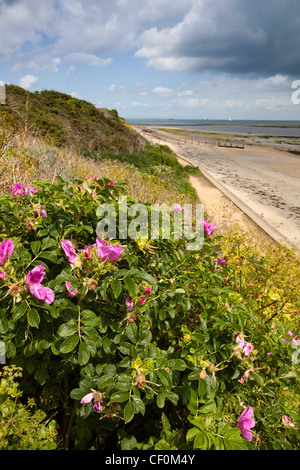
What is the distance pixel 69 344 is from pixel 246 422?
92cm

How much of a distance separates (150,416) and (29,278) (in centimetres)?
129

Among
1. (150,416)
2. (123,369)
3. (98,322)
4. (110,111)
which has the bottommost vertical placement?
(150,416)

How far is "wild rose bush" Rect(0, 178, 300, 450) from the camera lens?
1.13 m

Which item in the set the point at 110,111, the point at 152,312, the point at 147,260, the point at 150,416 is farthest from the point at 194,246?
the point at 110,111

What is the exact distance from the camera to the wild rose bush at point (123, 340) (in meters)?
1.13

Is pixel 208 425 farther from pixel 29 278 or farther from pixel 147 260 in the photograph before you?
pixel 29 278

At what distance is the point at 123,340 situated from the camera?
1443 millimetres

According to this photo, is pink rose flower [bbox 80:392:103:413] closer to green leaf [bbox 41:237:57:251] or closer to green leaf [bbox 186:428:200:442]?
green leaf [bbox 186:428:200:442]

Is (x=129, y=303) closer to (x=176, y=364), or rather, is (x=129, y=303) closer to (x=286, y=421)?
(x=176, y=364)

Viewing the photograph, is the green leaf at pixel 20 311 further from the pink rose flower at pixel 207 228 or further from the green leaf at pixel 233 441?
the pink rose flower at pixel 207 228

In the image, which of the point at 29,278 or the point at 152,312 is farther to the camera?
the point at 152,312

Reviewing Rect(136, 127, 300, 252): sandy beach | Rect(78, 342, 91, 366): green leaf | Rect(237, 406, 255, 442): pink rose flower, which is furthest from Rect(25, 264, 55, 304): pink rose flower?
Rect(136, 127, 300, 252): sandy beach

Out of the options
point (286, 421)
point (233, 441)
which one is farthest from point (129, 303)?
point (286, 421)
